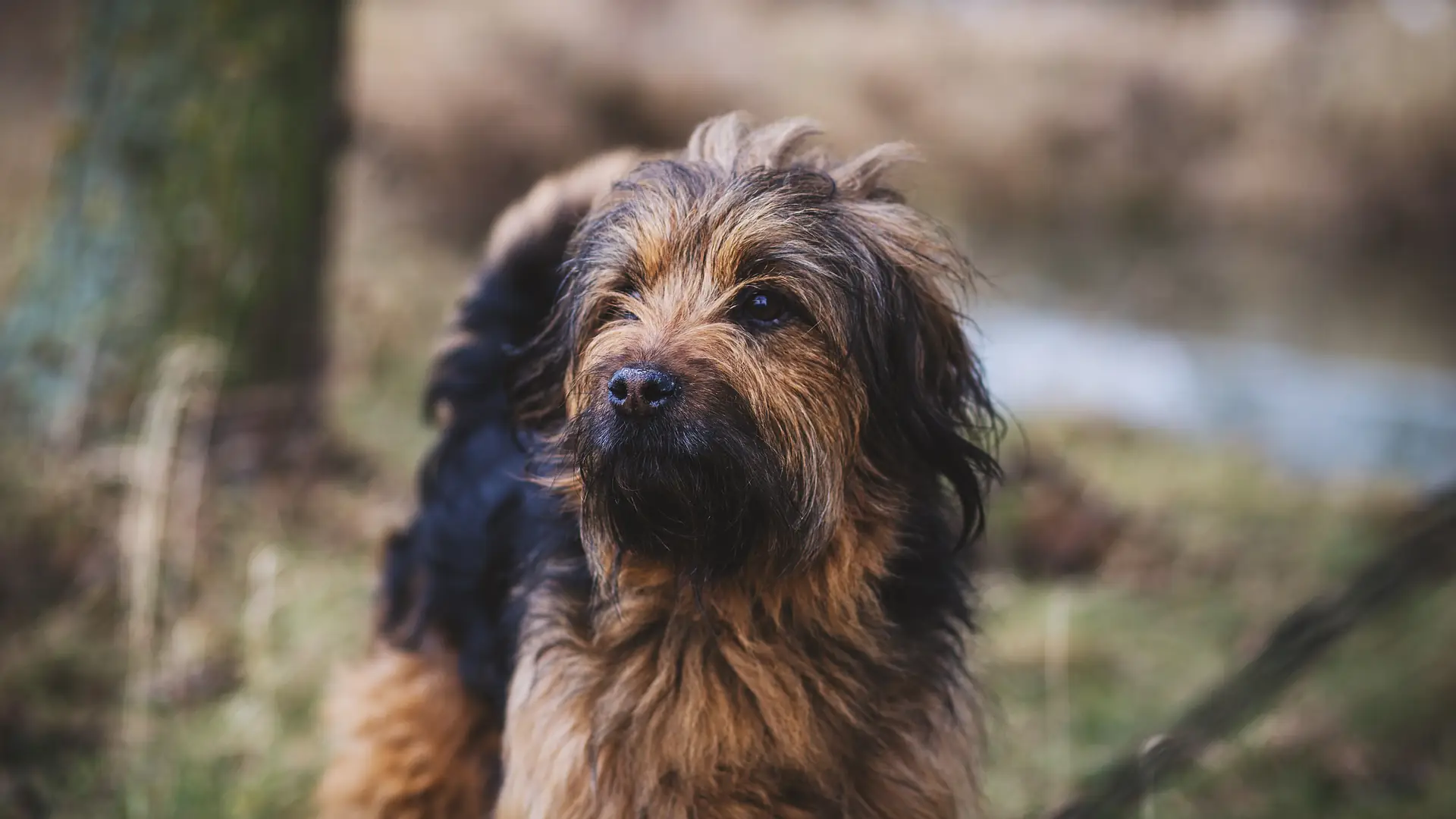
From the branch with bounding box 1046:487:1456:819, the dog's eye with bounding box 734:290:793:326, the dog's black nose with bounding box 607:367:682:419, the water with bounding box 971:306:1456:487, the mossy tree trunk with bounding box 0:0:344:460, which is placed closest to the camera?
the branch with bounding box 1046:487:1456:819

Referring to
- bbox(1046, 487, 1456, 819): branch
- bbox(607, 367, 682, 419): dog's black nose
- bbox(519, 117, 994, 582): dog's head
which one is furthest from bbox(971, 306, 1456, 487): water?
bbox(1046, 487, 1456, 819): branch

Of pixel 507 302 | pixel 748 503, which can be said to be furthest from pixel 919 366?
pixel 507 302

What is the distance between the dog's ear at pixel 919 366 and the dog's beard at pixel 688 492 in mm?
358

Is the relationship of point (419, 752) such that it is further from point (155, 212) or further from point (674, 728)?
point (155, 212)

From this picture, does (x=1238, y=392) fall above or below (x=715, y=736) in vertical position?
below

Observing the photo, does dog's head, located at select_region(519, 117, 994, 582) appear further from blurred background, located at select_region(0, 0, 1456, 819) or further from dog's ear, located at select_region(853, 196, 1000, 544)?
blurred background, located at select_region(0, 0, 1456, 819)

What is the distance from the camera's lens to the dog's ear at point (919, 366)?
2797mm

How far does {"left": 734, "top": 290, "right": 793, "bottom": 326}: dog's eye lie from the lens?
8.79 feet

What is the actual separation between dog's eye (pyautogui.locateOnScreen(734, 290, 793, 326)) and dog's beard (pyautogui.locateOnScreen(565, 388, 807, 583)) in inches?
10.1

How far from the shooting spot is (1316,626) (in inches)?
33.7

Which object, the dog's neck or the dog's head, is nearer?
the dog's head

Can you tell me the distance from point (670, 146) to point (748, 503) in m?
12.4

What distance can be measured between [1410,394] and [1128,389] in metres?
2.66

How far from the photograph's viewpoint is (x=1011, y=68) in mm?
16344
